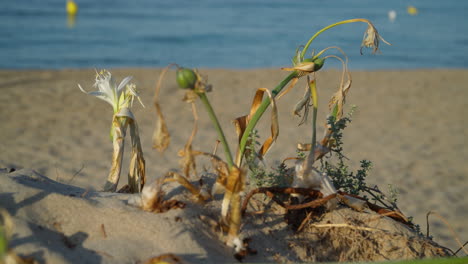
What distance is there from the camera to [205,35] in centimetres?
1808

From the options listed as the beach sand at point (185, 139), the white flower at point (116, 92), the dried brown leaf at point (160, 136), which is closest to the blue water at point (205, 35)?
the beach sand at point (185, 139)

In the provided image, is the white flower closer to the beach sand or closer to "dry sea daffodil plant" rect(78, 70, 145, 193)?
"dry sea daffodil plant" rect(78, 70, 145, 193)

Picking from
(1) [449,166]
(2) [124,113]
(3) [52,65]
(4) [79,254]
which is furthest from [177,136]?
(3) [52,65]

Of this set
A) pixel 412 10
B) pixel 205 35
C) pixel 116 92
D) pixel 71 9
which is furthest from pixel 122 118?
pixel 412 10

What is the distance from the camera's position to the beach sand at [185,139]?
1.43 metres

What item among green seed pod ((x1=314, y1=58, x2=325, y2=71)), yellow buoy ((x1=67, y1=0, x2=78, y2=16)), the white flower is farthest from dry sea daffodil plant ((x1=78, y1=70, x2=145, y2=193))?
yellow buoy ((x1=67, y1=0, x2=78, y2=16))

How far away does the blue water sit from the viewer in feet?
45.7

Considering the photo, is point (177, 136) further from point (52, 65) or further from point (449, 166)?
point (52, 65)

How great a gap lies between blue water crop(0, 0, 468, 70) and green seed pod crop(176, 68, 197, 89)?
11340 millimetres

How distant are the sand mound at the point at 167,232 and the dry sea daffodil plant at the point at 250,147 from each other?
0.24 feet

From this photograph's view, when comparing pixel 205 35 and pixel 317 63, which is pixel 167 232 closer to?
pixel 317 63

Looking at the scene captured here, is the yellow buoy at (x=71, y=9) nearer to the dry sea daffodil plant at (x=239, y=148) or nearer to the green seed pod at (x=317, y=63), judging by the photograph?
the dry sea daffodil plant at (x=239, y=148)

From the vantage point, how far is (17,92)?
8391 millimetres

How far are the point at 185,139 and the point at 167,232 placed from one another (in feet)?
16.9
